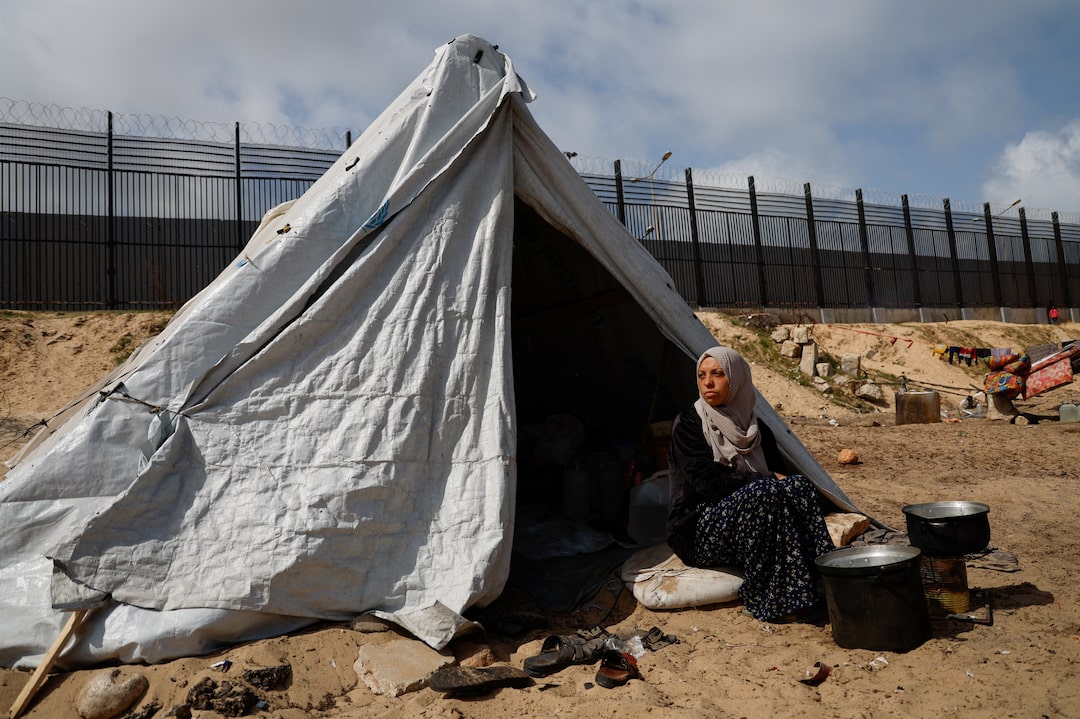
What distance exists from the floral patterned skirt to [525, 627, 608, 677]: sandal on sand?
2.37ft

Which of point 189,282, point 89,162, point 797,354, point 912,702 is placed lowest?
point 912,702

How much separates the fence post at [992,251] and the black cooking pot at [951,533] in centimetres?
1849

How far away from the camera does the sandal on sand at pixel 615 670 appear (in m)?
2.56

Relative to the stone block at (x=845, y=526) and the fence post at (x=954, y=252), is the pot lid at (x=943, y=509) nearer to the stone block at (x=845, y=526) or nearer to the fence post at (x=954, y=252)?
the stone block at (x=845, y=526)

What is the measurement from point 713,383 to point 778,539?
0.75 m

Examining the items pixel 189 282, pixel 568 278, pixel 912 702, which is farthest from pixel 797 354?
pixel 912 702

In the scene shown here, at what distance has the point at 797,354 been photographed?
13.0 m

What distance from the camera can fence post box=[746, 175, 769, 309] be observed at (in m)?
15.0

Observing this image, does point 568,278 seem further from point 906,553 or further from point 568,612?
point 906,553

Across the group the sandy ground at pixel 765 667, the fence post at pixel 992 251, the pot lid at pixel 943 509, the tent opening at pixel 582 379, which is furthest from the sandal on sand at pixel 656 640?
the fence post at pixel 992 251

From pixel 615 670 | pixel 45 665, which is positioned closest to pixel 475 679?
pixel 615 670

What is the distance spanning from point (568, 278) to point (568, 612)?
2559 mm

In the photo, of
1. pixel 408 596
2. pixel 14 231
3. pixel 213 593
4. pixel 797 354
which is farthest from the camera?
pixel 797 354

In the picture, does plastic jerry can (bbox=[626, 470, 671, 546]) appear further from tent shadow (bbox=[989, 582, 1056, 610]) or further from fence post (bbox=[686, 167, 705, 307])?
fence post (bbox=[686, 167, 705, 307])
